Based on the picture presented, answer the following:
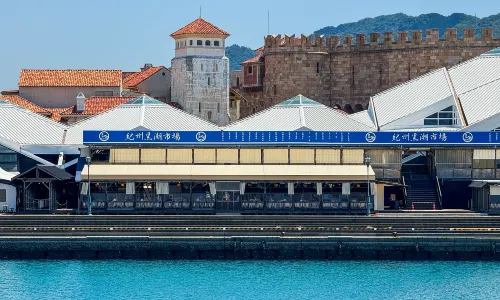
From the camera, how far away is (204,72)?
129 m

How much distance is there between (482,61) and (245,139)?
2216 centimetres

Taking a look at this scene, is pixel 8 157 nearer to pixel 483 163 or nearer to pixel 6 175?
pixel 6 175

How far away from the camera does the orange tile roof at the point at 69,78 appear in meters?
132

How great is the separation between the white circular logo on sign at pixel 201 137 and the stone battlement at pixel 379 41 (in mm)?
34672

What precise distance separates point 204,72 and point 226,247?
44988mm

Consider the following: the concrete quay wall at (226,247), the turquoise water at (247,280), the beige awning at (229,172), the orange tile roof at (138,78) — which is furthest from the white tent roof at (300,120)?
the orange tile roof at (138,78)

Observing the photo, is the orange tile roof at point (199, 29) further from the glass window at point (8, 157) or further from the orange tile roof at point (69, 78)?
the glass window at point (8, 157)

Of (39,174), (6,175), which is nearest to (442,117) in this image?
(39,174)

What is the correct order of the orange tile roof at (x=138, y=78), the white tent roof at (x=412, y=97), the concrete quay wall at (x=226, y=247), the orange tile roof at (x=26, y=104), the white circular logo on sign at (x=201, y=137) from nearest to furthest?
1. the concrete quay wall at (x=226, y=247)
2. the white circular logo on sign at (x=201, y=137)
3. the white tent roof at (x=412, y=97)
4. the orange tile roof at (x=26, y=104)
5. the orange tile roof at (x=138, y=78)

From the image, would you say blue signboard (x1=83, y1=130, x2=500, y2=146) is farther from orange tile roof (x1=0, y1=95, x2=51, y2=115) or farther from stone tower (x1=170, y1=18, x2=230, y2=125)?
stone tower (x1=170, y1=18, x2=230, y2=125)

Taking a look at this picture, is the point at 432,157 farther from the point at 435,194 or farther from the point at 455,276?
the point at 455,276

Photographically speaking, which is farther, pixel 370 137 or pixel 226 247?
pixel 370 137

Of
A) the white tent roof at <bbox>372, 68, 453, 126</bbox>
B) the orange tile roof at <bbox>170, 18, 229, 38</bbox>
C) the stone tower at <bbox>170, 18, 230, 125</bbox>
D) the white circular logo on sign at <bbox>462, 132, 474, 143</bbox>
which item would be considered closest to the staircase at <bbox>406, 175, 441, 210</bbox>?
the white circular logo on sign at <bbox>462, 132, 474, 143</bbox>

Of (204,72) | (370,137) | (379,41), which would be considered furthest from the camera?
(379,41)
